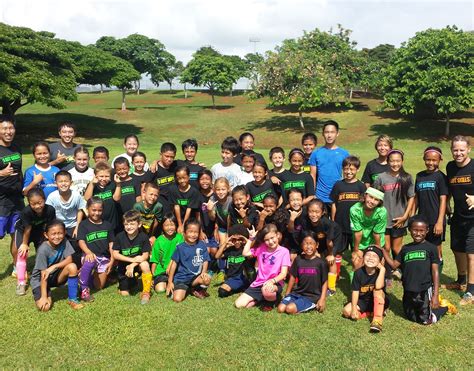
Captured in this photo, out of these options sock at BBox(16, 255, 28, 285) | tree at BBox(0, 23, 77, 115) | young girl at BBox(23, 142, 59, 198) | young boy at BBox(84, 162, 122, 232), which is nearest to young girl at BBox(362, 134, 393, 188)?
young boy at BBox(84, 162, 122, 232)

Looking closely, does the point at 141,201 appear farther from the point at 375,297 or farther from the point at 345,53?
the point at 345,53

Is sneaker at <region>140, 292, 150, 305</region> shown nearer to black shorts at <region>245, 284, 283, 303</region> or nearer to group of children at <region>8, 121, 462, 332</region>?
group of children at <region>8, 121, 462, 332</region>

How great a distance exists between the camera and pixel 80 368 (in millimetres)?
4117

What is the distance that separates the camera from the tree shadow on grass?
1269 inches

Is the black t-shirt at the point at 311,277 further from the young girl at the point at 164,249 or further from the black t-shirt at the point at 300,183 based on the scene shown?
the young girl at the point at 164,249

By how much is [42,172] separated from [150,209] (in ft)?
6.26

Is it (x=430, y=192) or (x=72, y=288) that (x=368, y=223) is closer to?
(x=430, y=192)

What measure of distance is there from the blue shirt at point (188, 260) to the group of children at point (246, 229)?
0.02 meters

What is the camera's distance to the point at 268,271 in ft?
18.9

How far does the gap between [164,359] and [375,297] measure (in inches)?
106

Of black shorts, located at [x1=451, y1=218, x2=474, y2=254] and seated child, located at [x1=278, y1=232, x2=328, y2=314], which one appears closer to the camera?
seated child, located at [x1=278, y1=232, x2=328, y2=314]

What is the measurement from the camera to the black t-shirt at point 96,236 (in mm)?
6039

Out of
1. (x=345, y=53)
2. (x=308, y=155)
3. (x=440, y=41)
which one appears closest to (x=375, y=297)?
(x=308, y=155)

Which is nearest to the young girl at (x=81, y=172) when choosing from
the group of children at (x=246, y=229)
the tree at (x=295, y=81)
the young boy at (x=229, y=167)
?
the group of children at (x=246, y=229)
